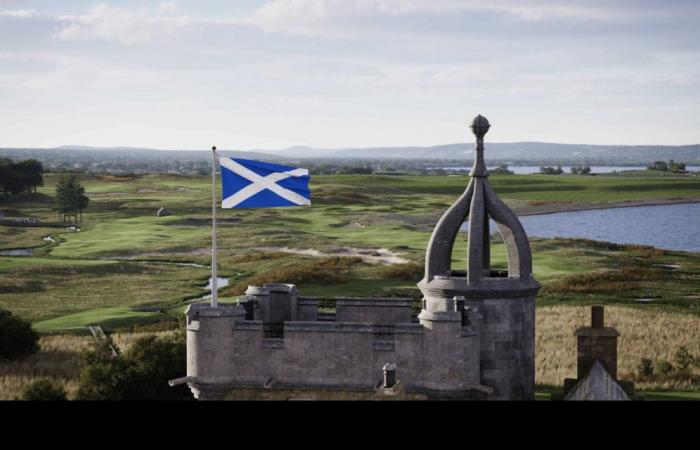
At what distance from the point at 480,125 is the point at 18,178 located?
404 ft

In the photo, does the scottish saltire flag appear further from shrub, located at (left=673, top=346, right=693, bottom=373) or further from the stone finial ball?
shrub, located at (left=673, top=346, right=693, bottom=373)

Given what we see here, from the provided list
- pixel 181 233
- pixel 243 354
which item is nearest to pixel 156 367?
Result: pixel 243 354

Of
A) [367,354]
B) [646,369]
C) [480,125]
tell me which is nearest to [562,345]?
[646,369]

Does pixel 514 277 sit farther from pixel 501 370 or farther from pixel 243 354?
pixel 243 354

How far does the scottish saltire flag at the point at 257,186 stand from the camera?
2253 centimetres

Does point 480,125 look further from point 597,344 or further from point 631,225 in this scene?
point 631,225

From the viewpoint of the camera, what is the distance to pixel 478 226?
910 inches

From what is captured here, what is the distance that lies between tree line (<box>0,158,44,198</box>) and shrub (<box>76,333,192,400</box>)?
107601 millimetres


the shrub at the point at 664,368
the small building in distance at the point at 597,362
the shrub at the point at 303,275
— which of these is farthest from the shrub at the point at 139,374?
the shrub at the point at 303,275

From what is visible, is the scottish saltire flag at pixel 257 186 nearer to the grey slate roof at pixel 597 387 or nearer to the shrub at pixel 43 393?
the grey slate roof at pixel 597 387

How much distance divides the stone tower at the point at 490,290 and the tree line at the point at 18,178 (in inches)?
4771

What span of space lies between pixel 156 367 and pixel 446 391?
Answer: 600 inches

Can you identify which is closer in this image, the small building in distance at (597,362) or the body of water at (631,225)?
the small building in distance at (597,362)
